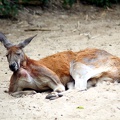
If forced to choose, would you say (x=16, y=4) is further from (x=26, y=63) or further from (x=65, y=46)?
(x=26, y=63)

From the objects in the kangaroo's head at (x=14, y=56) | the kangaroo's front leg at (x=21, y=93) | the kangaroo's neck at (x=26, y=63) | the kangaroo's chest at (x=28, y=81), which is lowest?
the kangaroo's front leg at (x=21, y=93)

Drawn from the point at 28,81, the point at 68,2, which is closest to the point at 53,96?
the point at 28,81

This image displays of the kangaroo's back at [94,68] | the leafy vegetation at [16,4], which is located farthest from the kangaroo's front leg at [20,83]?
the leafy vegetation at [16,4]

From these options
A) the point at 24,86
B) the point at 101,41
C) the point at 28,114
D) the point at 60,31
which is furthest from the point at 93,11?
the point at 28,114

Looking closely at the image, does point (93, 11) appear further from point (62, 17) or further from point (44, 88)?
point (44, 88)

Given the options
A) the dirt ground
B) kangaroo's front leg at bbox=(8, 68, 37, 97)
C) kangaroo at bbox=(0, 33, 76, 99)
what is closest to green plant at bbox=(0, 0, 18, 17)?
the dirt ground

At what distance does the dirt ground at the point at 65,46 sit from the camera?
6840 millimetres

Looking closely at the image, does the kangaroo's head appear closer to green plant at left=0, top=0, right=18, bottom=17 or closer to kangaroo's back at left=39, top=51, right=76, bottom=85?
kangaroo's back at left=39, top=51, right=76, bottom=85

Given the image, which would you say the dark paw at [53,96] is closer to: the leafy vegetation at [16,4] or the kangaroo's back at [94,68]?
the kangaroo's back at [94,68]

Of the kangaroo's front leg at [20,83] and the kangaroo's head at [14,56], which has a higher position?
the kangaroo's head at [14,56]

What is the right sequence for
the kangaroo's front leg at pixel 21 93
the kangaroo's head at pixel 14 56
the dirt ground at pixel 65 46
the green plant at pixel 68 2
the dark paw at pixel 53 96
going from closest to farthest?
the dirt ground at pixel 65 46, the dark paw at pixel 53 96, the kangaroo's head at pixel 14 56, the kangaroo's front leg at pixel 21 93, the green plant at pixel 68 2

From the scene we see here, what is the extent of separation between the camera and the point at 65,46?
441 inches

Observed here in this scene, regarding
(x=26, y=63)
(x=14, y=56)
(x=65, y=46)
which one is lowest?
(x=65, y=46)

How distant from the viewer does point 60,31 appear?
492 inches
